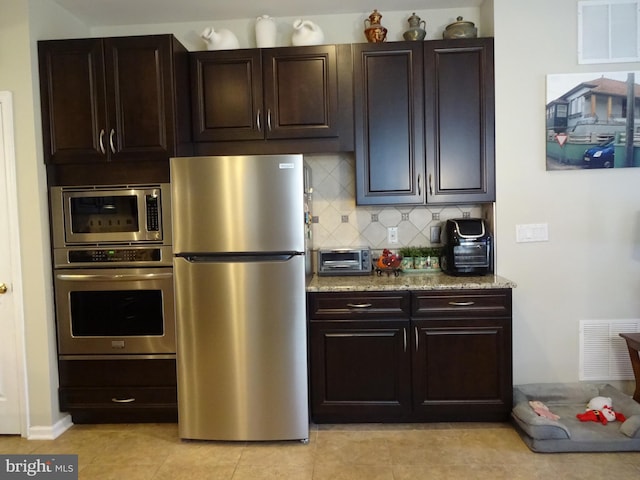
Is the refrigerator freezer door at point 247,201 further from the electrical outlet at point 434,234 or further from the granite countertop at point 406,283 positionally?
the electrical outlet at point 434,234

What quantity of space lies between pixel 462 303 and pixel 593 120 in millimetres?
1421

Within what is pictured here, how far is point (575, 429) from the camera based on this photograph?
246 cm

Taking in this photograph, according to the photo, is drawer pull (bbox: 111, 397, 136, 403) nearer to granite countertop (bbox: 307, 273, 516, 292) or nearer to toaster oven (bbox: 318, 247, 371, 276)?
granite countertop (bbox: 307, 273, 516, 292)

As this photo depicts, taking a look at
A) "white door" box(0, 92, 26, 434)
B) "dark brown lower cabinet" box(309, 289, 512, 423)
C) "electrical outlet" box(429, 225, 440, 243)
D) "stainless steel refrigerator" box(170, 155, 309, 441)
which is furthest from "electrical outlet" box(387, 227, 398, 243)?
"white door" box(0, 92, 26, 434)

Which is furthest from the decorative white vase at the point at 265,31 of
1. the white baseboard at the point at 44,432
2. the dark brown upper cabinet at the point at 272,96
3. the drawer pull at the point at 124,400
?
the white baseboard at the point at 44,432

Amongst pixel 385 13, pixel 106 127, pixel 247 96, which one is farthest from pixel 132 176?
pixel 385 13

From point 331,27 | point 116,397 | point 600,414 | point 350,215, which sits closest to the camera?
point 600,414

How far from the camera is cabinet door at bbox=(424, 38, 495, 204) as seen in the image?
9.31 feet

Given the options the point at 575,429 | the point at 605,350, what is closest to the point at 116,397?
the point at 575,429

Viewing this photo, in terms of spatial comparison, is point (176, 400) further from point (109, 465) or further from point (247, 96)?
point (247, 96)

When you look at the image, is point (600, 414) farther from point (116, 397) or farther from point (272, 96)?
point (116, 397)

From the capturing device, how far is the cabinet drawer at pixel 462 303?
264 cm

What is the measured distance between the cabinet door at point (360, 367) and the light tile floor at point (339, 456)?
0.17 m

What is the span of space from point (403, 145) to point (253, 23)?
1.37 meters
